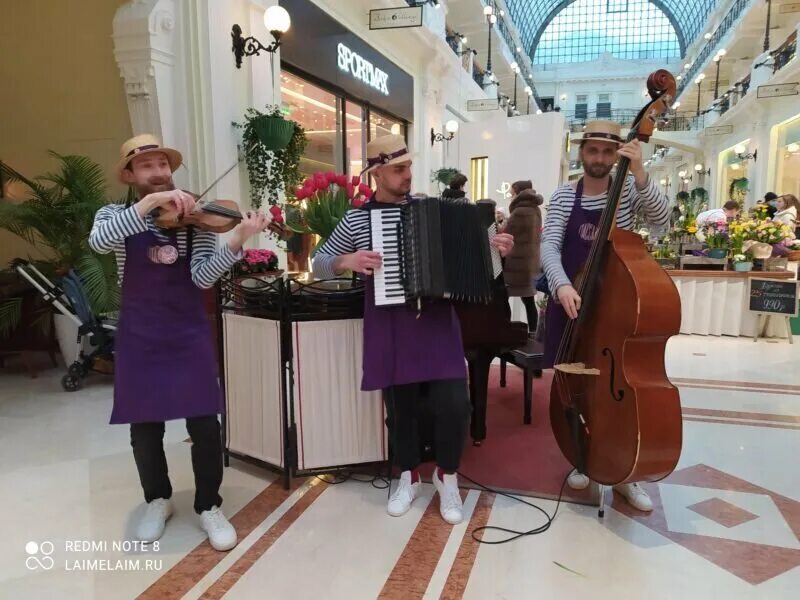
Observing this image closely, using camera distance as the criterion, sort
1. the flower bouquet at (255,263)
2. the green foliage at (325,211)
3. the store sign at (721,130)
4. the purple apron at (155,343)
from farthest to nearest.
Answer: the store sign at (721,130)
the flower bouquet at (255,263)
the green foliage at (325,211)
the purple apron at (155,343)

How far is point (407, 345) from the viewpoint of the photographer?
2.31 meters

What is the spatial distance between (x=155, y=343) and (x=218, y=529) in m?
0.75

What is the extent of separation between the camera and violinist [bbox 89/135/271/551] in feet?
6.67

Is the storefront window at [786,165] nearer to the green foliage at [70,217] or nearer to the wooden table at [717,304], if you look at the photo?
the wooden table at [717,304]

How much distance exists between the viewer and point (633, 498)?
2477 mm

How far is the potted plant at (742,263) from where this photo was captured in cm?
613

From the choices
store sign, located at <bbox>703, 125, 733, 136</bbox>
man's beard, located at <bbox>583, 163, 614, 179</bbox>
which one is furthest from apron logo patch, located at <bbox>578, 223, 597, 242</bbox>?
store sign, located at <bbox>703, 125, 733, 136</bbox>

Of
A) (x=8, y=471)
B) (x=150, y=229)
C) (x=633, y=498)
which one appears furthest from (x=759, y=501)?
(x=8, y=471)

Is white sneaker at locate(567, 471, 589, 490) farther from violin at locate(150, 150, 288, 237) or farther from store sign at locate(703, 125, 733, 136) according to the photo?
store sign at locate(703, 125, 733, 136)

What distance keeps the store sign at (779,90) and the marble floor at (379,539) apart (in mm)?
10265

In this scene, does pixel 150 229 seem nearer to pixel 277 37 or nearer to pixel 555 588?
pixel 555 588

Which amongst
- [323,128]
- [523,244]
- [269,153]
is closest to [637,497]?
[523,244]

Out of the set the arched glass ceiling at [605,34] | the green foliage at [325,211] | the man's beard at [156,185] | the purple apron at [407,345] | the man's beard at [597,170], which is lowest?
the purple apron at [407,345]

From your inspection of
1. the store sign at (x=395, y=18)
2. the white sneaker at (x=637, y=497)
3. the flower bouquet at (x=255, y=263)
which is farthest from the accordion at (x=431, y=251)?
the store sign at (x=395, y=18)
